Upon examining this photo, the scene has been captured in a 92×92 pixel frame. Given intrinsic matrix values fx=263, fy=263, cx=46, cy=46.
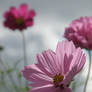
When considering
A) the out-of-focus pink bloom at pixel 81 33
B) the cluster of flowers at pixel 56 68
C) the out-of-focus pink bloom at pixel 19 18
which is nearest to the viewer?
the cluster of flowers at pixel 56 68

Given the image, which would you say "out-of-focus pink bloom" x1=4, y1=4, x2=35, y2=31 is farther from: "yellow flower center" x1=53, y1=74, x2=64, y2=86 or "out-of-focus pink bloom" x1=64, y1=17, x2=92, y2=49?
"yellow flower center" x1=53, y1=74, x2=64, y2=86

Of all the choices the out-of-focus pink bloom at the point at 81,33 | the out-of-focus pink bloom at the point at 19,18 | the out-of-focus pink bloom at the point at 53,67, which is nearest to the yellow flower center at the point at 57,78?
the out-of-focus pink bloom at the point at 53,67

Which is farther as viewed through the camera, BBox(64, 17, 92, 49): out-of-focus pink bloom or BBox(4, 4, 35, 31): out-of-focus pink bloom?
BBox(4, 4, 35, 31): out-of-focus pink bloom

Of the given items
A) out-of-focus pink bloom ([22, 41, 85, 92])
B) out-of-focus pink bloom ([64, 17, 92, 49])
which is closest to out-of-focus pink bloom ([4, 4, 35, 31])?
out-of-focus pink bloom ([64, 17, 92, 49])

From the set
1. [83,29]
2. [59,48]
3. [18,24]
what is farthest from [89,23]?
[18,24]

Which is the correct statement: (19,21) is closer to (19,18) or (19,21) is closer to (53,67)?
(19,18)

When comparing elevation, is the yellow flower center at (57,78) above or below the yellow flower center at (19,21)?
below

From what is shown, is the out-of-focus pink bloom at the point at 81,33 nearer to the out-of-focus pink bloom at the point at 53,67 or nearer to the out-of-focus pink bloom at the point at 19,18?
the out-of-focus pink bloom at the point at 53,67
